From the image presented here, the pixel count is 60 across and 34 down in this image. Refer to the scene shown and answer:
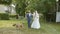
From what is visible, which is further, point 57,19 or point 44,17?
point 44,17

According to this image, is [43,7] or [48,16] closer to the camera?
[43,7]

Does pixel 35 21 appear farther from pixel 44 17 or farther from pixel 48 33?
pixel 44 17

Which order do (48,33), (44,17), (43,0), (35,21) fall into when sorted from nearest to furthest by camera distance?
(48,33) → (35,21) → (43,0) → (44,17)

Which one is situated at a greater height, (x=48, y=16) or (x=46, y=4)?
(x=46, y=4)

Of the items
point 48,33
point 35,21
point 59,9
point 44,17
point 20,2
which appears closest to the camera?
point 48,33

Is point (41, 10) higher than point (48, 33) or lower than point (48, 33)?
higher

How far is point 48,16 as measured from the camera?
1007 inches

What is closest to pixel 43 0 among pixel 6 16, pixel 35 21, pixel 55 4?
pixel 55 4

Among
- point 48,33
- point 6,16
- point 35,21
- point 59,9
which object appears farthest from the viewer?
point 6,16

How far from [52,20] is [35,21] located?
853cm

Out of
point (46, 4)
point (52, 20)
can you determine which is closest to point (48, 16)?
point (52, 20)

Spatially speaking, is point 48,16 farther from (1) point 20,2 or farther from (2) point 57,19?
(1) point 20,2

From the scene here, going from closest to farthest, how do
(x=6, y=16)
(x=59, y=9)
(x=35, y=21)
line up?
(x=35, y=21), (x=59, y=9), (x=6, y=16)

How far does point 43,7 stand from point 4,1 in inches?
303
